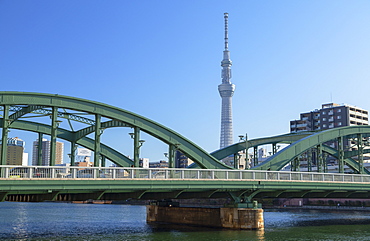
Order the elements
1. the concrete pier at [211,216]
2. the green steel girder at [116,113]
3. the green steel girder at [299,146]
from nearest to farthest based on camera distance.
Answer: the green steel girder at [116,113] → the concrete pier at [211,216] → the green steel girder at [299,146]

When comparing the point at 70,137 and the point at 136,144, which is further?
the point at 70,137

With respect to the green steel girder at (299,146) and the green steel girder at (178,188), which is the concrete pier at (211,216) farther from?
the green steel girder at (299,146)

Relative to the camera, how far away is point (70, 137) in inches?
2221

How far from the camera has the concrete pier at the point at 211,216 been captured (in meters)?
51.0

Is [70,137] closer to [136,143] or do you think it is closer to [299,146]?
[136,143]

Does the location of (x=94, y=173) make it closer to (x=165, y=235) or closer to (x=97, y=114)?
(x=97, y=114)

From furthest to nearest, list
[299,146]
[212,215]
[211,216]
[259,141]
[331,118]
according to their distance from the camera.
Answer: [331,118] < [259,141] < [299,146] < [211,216] < [212,215]

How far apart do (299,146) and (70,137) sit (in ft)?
99.7

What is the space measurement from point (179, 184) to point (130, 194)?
557 centimetres

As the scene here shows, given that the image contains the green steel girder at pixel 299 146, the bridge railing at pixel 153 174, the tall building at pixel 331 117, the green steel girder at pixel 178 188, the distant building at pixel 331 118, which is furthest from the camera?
the tall building at pixel 331 117

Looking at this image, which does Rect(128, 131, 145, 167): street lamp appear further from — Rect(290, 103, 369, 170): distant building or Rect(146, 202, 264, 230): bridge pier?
Rect(290, 103, 369, 170): distant building

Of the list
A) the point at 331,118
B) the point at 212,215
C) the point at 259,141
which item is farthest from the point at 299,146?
the point at 331,118

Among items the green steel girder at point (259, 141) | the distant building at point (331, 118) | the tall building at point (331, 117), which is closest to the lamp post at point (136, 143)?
the green steel girder at point (259, 141)

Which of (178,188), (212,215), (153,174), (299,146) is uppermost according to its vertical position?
(299,146)
